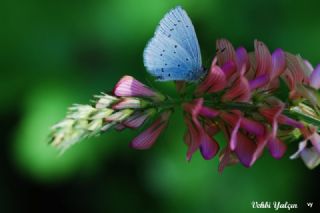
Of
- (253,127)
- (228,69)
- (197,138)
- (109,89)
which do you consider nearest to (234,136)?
(253,127)

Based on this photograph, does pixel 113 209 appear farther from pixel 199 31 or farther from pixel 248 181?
pixel 199 31

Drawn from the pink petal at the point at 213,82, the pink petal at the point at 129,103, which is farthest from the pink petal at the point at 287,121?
the pink petal at the point at 129,103

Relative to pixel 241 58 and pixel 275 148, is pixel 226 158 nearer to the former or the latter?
pixel 275 148

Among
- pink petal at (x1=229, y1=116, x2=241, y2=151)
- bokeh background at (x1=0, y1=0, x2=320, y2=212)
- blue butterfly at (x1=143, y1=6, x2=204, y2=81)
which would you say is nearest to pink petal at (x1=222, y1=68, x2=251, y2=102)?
pink petal at (x1=229, y1=116, x2=241, y2=151)

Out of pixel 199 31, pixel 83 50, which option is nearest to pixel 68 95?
→ pixel 83 50

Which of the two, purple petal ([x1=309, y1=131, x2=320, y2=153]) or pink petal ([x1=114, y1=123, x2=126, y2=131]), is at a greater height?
pink petal ([x1=114, y1=123, x2=126, y2=131])

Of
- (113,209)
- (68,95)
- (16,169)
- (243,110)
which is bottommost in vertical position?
(113,209)

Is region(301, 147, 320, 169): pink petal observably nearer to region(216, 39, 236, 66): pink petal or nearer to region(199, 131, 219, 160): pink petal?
region(199, 131, 219, 160): pink petal
